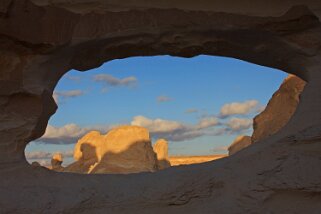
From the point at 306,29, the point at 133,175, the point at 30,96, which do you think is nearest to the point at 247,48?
the point at 306,29

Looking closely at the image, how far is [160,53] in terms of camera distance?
3061 millimetres

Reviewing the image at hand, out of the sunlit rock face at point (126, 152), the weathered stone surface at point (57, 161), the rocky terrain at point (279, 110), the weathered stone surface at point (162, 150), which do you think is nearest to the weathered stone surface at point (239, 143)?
the sunlit rock face at point (126, 152)

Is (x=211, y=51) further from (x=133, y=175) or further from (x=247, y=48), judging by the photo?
(x=133, y=175)

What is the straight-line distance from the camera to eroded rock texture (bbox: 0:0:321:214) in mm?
2195

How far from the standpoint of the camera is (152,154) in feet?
44.4

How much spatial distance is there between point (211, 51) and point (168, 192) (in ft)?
4.17

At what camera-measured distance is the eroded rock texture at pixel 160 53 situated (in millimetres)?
2195

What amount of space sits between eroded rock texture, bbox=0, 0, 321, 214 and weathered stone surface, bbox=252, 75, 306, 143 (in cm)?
507

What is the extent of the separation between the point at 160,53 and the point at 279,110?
5.66 meters

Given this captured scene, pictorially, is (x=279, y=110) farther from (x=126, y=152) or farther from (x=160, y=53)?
(x=126, y=152)

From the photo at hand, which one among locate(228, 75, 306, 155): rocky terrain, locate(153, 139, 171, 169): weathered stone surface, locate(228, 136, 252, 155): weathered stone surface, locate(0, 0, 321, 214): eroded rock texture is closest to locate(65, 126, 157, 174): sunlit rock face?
locate(228, 136, 252, 155): weathered stone surface

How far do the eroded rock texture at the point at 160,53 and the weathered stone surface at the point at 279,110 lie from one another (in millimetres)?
5067

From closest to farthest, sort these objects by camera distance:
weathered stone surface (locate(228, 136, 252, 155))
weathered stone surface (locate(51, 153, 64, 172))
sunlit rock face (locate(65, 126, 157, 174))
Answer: weathered stone surface (locate(228, 136, 252, 155)) < sunlit rock face (locate(65, 126, 157, 174)) < weathered stone surface (locate(51, 153, 64, 172))

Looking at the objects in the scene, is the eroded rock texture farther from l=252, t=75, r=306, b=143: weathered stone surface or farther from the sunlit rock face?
the sunlit rock face
